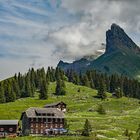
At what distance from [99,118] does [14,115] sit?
129 ft

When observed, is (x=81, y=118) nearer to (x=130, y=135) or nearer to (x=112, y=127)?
(x=112, y=127)

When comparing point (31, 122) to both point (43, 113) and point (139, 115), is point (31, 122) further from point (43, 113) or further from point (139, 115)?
point (139, 115)

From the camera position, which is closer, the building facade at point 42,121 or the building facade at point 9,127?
the building facade at point 9,127

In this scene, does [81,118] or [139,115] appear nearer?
[81,118]

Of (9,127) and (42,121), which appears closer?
(9,127)

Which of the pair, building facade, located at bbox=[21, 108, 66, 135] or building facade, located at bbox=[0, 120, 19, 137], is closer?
building facade, located at bbox=[0, 120, 19, 137]

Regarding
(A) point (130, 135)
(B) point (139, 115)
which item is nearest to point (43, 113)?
(A) point (130, 135)

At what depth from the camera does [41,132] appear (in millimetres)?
164625

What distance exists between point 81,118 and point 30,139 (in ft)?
169

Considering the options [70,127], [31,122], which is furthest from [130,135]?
[31,122]

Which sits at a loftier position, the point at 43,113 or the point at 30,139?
the point at 43,113

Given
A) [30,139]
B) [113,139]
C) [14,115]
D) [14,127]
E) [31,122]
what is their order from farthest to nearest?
[14,115] → [31,122] → [14,127] → [113,139] → [30,139]

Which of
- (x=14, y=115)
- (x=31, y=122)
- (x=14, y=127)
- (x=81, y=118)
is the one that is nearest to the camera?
(x=14, y=127)

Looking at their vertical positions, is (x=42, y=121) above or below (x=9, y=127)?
above
